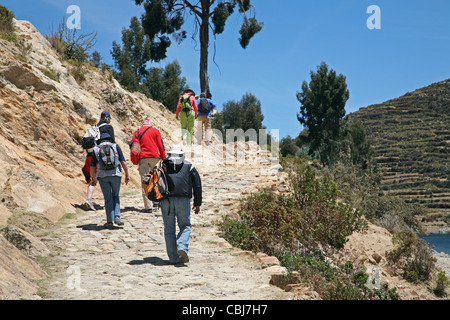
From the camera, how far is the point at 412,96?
123 m

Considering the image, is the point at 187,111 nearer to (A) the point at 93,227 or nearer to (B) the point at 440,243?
(A) the point at 93,227

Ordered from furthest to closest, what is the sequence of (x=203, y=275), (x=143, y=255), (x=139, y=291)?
(x=143, y=255)
(x=203, y=275)
(x=139, y=291)

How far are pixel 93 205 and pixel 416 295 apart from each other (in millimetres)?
7316

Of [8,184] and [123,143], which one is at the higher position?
[123,143]

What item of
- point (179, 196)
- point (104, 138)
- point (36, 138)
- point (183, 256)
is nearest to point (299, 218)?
point (183, 256)

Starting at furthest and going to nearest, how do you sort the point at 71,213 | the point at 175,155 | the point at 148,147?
the point at 148,147
the point at 71,213
the point at 175,155

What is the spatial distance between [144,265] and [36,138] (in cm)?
608

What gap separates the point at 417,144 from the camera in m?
98.0

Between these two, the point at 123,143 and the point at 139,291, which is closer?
the point at 139,291

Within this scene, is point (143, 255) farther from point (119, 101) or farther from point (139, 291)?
point (119, 101)

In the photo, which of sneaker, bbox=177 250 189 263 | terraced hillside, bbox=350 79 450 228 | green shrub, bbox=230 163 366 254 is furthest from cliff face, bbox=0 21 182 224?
terraced hillside, bbox=350 79 450 228

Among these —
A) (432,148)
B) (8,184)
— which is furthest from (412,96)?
(8,184)

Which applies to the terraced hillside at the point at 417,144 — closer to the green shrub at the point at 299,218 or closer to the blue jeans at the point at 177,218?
the green shrub at the point at 299,218

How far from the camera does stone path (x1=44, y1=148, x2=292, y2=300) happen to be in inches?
203
